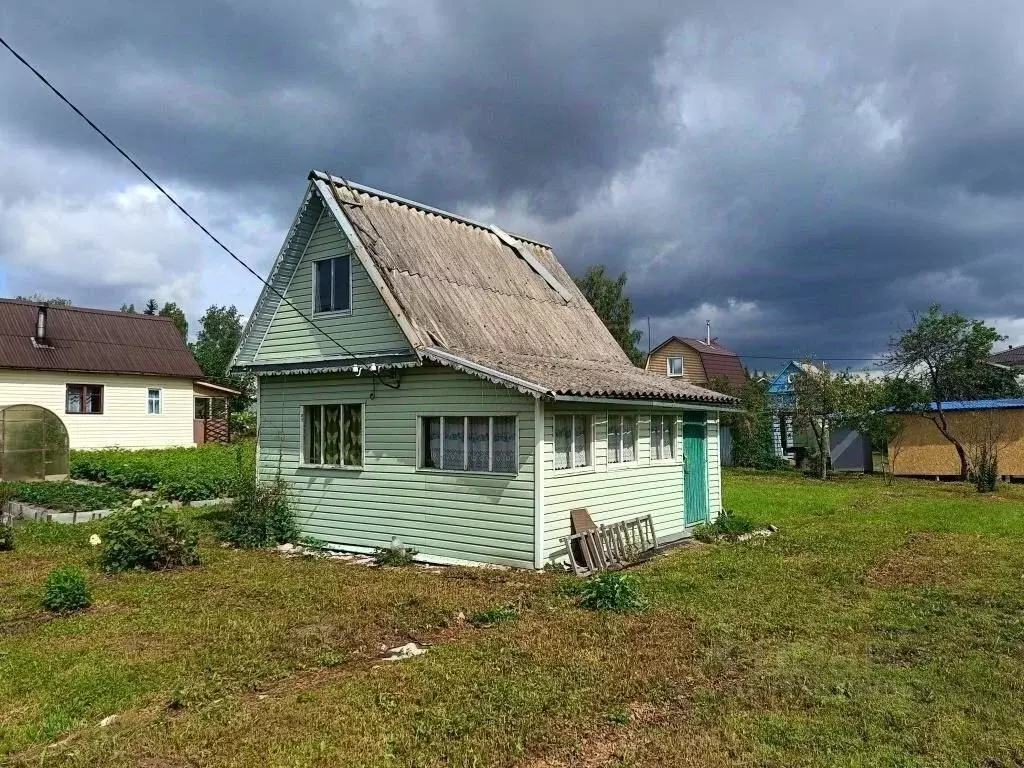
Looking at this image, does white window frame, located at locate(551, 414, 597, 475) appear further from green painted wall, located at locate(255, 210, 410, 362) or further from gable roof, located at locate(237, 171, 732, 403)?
green painted wall, located at locate(255, 210, 410, 362)

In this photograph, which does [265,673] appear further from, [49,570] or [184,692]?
[49,570]

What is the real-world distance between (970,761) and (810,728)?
1000mm

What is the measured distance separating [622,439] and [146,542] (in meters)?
7.95

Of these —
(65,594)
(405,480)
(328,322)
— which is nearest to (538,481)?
(405,480)

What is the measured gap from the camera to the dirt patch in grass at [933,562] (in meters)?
10.6

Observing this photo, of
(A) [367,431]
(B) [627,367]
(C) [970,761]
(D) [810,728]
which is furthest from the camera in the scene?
(B) [627,367]

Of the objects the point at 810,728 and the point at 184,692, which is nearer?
the point at 810,728

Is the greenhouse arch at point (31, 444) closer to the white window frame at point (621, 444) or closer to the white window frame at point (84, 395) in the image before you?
the white window frame at point (84, 395)

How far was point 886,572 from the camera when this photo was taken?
11203mm

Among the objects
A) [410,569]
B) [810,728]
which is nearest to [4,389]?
[410,569]

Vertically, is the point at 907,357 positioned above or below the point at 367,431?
above

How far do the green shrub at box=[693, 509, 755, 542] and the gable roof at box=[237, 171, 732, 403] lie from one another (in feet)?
8.18

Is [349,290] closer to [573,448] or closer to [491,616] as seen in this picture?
[573,448]

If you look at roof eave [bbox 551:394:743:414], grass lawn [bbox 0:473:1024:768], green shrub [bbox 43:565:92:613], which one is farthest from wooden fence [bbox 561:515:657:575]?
green shrub [bbox 43:565:92:613]
